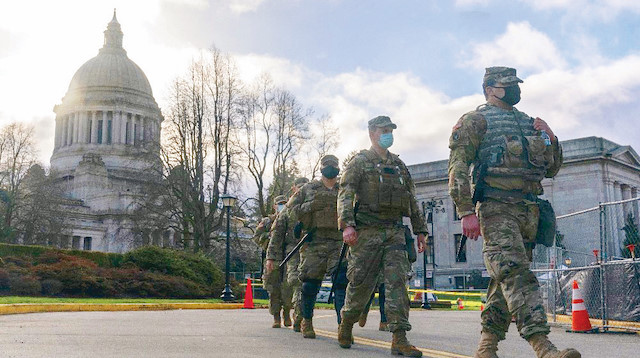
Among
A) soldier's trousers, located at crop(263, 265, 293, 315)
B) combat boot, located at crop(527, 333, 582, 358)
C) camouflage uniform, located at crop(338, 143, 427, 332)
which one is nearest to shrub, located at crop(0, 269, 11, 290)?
soldier's trousers, located at crop(263, 265, 293, 315)

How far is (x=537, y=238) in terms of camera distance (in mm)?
5988

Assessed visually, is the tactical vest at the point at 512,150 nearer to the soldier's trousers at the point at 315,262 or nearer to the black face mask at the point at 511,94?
the black face mask at the point at 511,94

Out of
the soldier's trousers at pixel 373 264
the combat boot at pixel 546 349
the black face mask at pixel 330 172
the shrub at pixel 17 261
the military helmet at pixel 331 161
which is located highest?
the military helmet at pixel 331 161

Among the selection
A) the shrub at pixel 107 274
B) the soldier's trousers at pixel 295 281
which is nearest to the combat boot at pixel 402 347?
the soldier's trousers at pixel 295 281

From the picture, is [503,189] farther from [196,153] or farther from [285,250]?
[196,153]

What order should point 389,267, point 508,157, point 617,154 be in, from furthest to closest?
point 617,154
point 389,267
point 508,157

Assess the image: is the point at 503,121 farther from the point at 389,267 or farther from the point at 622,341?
the point at 622,341

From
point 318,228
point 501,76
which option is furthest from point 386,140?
point 318,228

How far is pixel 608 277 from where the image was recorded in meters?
11.4

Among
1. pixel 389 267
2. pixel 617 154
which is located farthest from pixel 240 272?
pixel 389 267

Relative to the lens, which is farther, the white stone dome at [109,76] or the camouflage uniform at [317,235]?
the white stone dome at [109,76]

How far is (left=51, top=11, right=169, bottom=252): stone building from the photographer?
78688 mm

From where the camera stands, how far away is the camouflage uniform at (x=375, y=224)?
6.87 m

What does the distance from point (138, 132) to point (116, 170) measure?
20.2 feet
